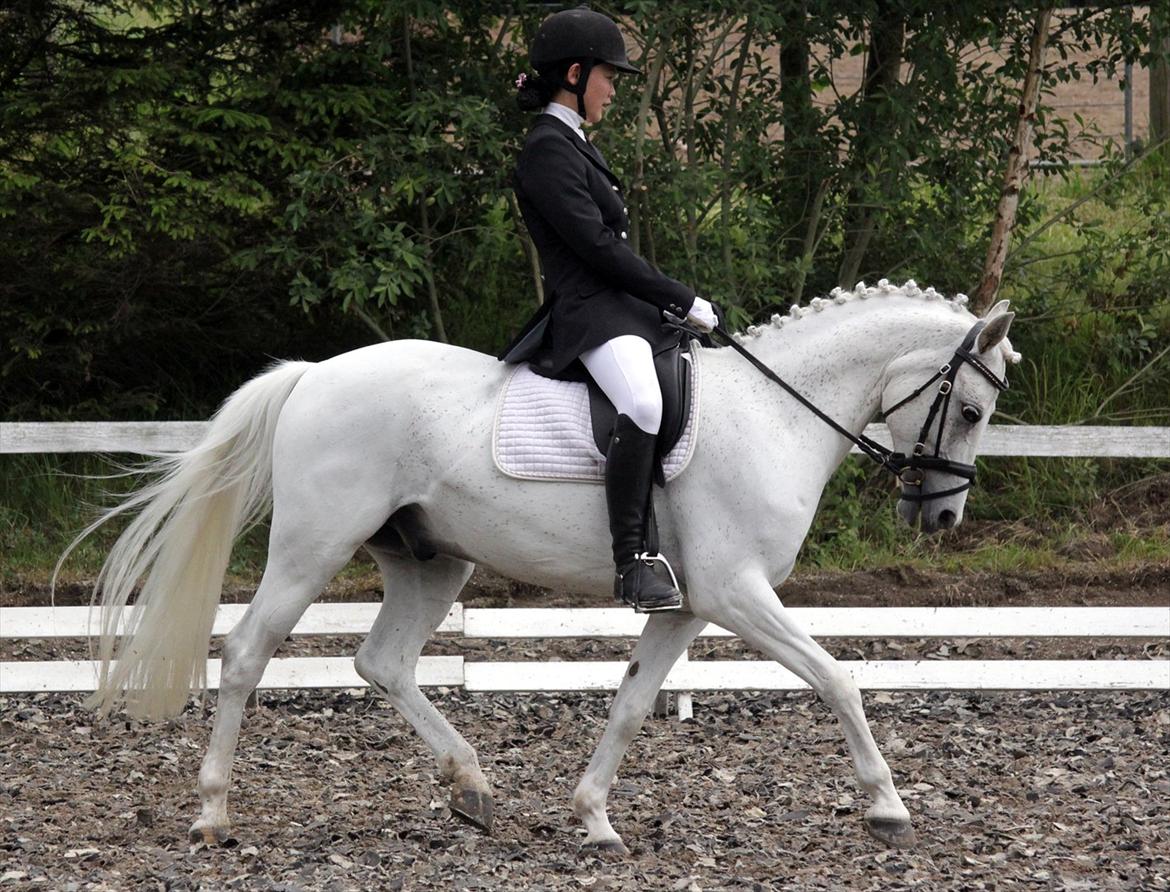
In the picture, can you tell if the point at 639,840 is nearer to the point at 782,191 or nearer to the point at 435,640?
the point at 435,640

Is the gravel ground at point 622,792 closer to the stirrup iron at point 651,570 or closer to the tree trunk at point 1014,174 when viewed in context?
the stirrup iron at point 651,570

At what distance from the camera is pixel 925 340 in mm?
4758

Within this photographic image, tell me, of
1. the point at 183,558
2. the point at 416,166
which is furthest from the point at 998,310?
the point at 416,166

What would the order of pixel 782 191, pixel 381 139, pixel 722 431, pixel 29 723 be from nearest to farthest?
pixel 722 431
pixel 29 723
pixel 381 139
pixel 782 191

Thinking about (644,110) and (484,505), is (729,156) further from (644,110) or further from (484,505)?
(484,505)

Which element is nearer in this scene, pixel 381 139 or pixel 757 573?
pixel 757 573

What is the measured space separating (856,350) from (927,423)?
321mm

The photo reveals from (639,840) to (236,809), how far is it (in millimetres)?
1412

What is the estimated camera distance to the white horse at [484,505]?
4.64m

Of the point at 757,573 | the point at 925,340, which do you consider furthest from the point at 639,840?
the point at 925,340

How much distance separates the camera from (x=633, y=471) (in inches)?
179

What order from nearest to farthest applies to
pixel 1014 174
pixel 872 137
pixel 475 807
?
1. pixel 475 807
2. pixel 872 137
3. pixel 1014 174

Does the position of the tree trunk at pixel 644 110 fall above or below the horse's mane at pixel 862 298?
above

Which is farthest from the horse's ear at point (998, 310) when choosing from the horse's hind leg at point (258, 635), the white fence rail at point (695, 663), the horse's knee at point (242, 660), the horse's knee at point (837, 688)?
the horse's knee at point (242, 660)
